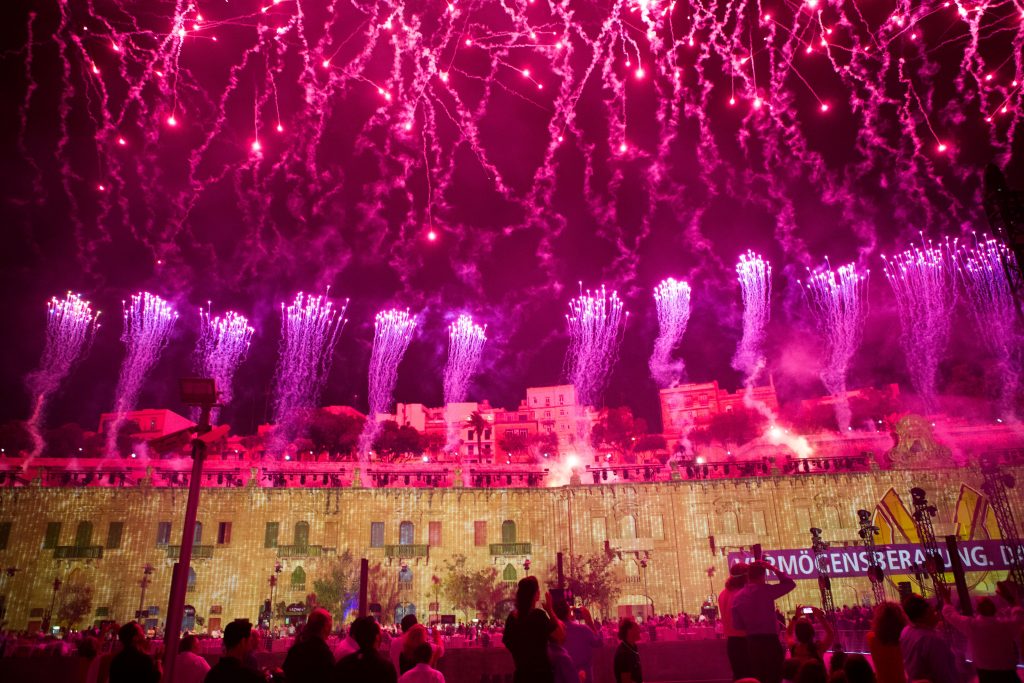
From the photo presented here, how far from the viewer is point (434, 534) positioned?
3544cm

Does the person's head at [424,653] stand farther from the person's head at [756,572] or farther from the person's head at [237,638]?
the person's head at [756,572]

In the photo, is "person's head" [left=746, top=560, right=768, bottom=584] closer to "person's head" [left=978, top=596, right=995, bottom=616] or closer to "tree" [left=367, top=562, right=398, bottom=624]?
"person's head" [left=978, top=596, right=995, bottom=616]

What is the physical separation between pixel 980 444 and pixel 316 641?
41.6 meters

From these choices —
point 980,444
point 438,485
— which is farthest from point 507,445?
point 980,444

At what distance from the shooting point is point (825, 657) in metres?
6.44

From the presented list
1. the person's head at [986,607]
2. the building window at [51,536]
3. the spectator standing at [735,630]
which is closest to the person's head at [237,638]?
the spectator standing at [735,630]

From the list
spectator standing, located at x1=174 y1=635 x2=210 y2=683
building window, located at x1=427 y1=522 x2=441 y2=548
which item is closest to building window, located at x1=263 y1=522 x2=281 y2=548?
building window, located at x1=427 y1=522 x2=441 y2=548

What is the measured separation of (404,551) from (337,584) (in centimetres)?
348

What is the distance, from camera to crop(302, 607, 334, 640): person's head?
194 inches

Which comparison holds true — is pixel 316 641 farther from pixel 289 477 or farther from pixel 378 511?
pixel 289 477

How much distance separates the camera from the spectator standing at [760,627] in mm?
5789

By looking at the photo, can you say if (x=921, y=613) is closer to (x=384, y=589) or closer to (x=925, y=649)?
(x=925, y=649)

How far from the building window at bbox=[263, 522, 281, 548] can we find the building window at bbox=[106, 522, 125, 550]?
6508 mm

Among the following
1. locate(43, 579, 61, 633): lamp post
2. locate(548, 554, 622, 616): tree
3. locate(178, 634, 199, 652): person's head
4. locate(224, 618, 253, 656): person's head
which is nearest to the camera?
locate(224, 618, 253, 656): person's head
